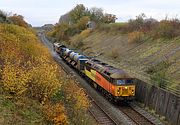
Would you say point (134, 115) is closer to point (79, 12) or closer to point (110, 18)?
point (110, 18)

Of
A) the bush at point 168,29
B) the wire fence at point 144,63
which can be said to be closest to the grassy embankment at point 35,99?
the wire fence at point 144,63

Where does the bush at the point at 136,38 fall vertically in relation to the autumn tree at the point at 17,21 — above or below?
below

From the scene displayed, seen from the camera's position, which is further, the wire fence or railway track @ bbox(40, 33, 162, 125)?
the wire fence

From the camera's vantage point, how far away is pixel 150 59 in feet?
142

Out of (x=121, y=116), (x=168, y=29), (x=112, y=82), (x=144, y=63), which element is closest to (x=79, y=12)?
(x=168, y=29)

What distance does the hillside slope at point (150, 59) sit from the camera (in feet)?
104

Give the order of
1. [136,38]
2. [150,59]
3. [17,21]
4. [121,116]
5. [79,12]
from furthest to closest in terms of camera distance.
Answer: [79,12] < [17,21] < [136,38] < [150,59] < [121,116]

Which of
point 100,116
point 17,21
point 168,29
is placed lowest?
point 100,116

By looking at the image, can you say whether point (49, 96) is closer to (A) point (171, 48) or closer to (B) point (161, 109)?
(B) point (161, 109)

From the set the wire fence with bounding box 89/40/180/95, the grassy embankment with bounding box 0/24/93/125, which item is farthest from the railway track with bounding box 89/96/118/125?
the wire fence with bounding box 89/40/180/95

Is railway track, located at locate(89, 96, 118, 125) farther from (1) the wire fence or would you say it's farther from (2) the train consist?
(1) the wire fence

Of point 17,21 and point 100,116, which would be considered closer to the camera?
point 100,116

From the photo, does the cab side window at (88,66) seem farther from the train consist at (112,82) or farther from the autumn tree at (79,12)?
the autumn tree at (79,12)

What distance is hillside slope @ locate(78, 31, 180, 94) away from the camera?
31.6m
